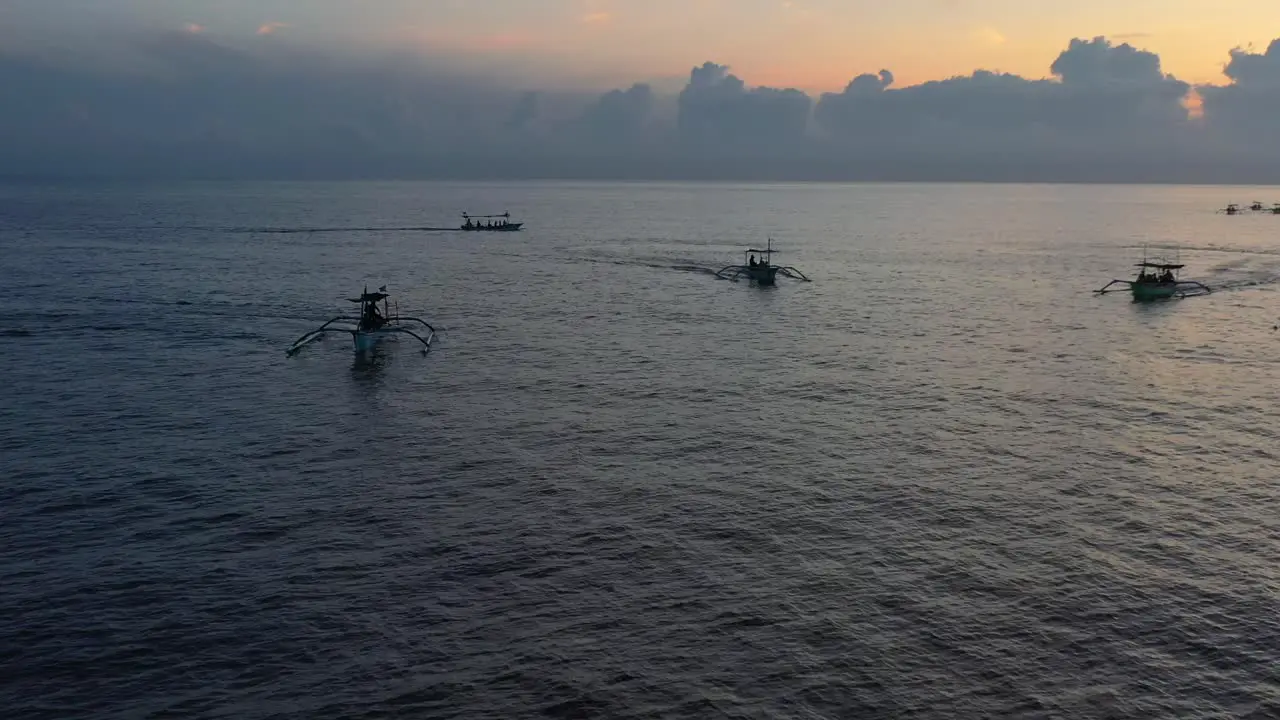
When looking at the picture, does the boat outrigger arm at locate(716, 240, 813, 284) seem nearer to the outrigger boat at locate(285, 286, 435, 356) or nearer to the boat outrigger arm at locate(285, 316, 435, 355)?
the boat outrigger arm at locate(285, 316, 435, 355)

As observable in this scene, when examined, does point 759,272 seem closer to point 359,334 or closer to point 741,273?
point 741,273

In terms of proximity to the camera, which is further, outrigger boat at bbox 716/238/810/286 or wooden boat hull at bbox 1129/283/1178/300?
outrigger boat at bbox 716/238/810/286

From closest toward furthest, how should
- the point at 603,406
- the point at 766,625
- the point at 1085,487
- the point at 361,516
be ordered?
the point at 766,625
the point at 361,516
the point at 1085,487
the point at 603,406

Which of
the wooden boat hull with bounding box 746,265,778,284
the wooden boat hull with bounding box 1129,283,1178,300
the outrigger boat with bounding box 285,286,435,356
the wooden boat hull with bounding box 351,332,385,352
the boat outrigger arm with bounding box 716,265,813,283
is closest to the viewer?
the wooden boat hull with bounding box 351,332,385,352

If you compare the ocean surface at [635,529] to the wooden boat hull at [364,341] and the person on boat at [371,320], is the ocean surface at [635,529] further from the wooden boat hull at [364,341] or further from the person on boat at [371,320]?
the person on boat at [371,320]

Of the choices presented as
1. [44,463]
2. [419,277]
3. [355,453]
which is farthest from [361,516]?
[419,277]

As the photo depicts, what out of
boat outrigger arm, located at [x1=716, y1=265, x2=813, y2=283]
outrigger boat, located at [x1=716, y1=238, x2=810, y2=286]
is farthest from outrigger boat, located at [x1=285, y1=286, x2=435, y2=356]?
boat outrigger arm, located at [x1=716, y1=265, x2=813, y2=283]

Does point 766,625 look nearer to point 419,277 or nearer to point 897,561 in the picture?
point 897,561
